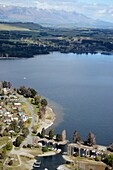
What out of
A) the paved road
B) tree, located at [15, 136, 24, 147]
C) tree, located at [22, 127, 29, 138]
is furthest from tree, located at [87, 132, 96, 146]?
tree, located at [15, 136, 24, 147]

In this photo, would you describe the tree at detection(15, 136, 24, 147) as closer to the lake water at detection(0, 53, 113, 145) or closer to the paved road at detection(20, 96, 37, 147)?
the paved road at detection(20, 96, 37, 147)

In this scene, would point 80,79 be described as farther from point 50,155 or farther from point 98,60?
point 50,155

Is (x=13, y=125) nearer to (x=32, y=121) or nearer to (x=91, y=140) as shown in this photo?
(x=32, y=121)

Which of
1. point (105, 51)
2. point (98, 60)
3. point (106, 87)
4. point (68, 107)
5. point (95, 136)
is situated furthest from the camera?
point (105, 51)

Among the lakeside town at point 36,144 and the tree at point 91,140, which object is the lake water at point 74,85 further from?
the lakeside town at point 36,144

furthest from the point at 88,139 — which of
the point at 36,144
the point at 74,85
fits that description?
the point at 74,85

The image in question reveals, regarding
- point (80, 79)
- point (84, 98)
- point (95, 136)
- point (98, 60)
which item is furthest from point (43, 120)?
point (98, 60)

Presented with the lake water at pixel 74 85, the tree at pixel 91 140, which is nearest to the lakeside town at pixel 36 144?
the tree at pixel 91 140
